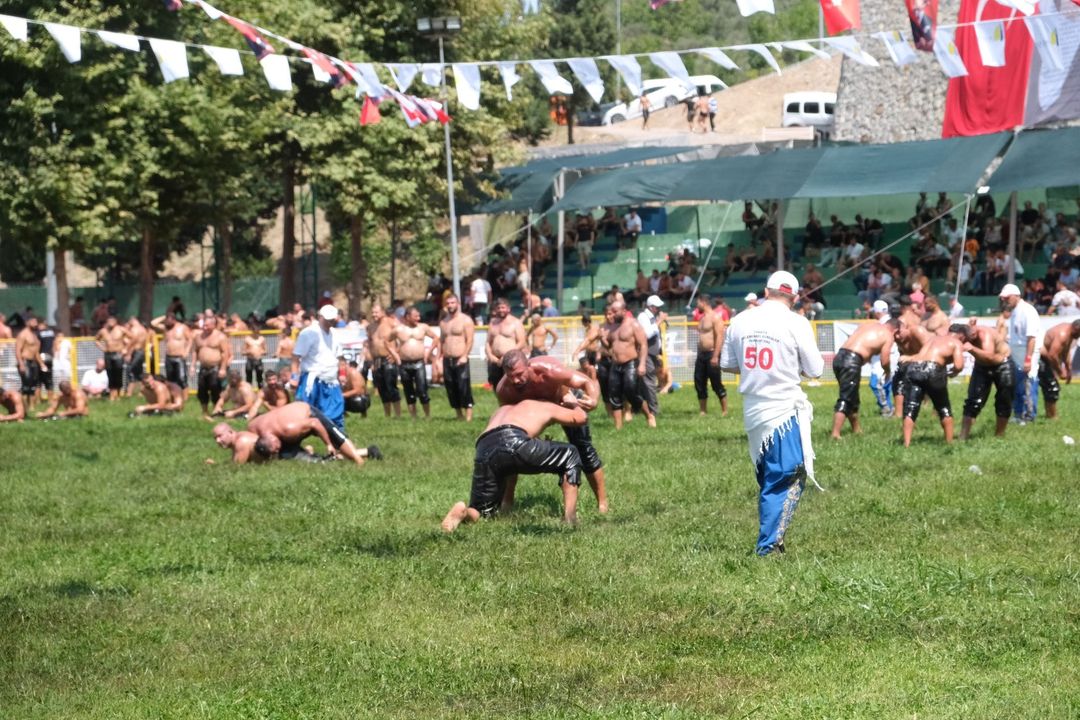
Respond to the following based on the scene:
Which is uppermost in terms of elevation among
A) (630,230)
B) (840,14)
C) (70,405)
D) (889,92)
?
(889,92)

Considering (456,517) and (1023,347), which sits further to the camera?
(1023,347)

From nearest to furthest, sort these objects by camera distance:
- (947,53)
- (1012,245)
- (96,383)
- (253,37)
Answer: (253,37)
(947,53)
(96,383)
(1012,245)

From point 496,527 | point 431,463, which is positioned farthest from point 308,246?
point 496,527

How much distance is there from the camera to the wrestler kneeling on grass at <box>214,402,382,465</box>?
17047 mm

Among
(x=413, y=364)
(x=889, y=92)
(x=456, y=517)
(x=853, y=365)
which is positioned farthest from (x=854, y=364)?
(x=889, y=92)

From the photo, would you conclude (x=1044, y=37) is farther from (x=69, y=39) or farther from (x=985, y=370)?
(x=69, y=39)

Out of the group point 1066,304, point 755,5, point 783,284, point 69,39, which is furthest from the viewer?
point 1066,304

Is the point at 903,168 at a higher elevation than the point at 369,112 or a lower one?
lower

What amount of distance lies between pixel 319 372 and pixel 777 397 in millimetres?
8543

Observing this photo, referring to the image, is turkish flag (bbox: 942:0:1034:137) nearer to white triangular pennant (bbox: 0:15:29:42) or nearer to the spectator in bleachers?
the spectator in bleachers

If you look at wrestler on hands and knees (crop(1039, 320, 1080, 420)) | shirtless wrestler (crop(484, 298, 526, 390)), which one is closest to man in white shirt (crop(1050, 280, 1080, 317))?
wrestler on hands and knees (crop(1039, 320, 1080, 420))

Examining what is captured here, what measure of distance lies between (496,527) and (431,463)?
199 inches

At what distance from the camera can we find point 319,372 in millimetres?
17812

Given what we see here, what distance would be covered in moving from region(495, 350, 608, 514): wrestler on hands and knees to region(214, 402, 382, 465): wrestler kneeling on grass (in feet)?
16.1
